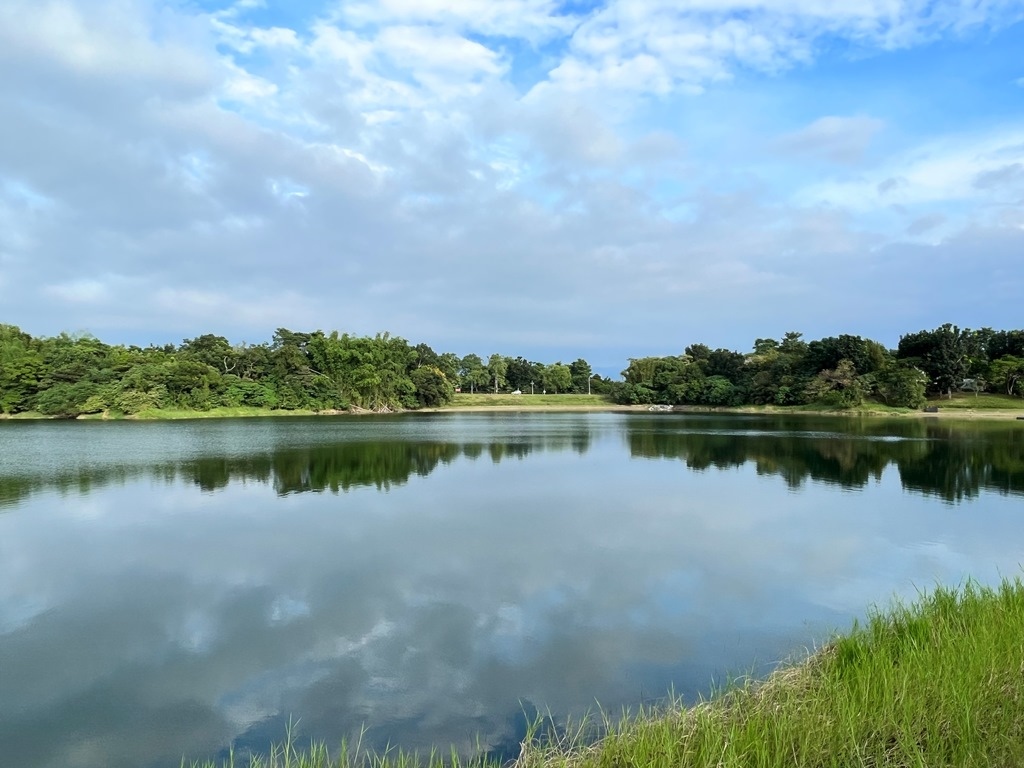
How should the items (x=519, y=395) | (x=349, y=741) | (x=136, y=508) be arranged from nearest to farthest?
1. (x=349, y=741)
2. (x=136, y=508)
3. (x=519, y=395)

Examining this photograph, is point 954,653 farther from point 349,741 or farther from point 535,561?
point 535,561

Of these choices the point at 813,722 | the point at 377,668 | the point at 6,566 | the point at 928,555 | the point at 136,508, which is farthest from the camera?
the point at 136,508

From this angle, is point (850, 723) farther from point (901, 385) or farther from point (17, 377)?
point (17, 377)

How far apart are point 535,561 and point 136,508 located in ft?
29.8

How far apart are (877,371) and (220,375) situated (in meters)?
53.3

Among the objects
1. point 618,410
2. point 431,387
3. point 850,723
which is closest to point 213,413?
point 431,387

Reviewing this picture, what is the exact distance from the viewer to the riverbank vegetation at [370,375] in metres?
44.9

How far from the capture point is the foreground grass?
10.7 feet

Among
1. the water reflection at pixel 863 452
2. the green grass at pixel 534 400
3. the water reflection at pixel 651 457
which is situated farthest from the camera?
the green grass at pixel 534 400

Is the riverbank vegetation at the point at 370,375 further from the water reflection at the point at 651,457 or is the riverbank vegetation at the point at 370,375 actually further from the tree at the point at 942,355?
the water reflection at the point at 651,457

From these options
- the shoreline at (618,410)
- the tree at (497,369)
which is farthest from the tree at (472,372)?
the shoreline at (618,410)

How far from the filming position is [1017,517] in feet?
41.0

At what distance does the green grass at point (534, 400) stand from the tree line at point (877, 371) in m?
14.5

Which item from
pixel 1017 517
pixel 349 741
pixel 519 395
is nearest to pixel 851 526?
pixel 1017 517
